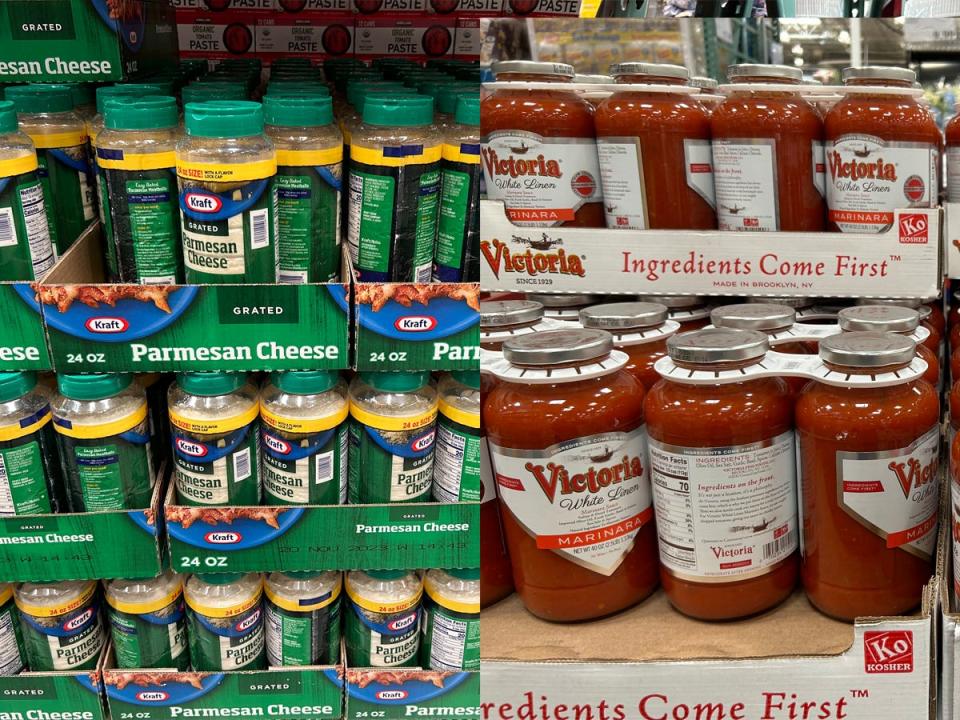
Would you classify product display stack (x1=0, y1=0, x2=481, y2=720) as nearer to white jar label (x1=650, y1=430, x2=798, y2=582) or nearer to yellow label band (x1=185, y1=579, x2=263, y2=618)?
yellow label band (x1=185, y1=579, x2=263, y2=618)

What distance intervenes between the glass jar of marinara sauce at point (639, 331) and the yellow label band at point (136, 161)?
0.61m

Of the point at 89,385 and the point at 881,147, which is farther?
the point at 89,385

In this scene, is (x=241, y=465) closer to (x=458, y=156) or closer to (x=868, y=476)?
(x=458, y=156)

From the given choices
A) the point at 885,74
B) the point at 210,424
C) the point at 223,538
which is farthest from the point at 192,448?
the point at 885,74

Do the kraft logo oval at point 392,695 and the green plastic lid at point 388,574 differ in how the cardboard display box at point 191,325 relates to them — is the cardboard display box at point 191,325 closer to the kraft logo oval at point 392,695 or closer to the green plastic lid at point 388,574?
the green plastic lid at point 388,574

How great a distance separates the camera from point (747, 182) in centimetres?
123

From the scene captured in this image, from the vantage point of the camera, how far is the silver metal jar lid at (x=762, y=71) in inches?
47.9

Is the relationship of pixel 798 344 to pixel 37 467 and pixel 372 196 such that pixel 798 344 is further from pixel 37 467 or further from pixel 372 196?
Result: pixel 37 467

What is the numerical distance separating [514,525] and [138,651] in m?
0.89

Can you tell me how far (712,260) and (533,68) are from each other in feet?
1.14

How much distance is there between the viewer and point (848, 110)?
1.18m

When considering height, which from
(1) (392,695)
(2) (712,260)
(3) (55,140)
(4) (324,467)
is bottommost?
(1) (392,695)

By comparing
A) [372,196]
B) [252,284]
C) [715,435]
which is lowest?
[715,435]

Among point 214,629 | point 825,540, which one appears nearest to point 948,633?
point 825,540
